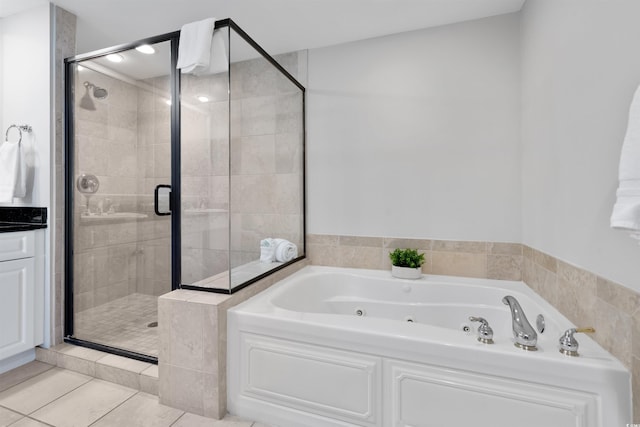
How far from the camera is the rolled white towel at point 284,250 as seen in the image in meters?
2.28

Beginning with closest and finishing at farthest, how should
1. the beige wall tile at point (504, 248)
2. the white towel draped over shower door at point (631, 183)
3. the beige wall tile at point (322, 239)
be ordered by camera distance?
the white towel draped over shower door at point (631, 183), the beige wall tile at point (504, 248), the beige wall tile at point (322, 239)

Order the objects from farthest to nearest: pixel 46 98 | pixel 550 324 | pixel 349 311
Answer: pixel 349 311 → pixel 46 98 → pixel 550 324

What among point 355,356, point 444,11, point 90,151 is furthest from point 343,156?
point 90,151

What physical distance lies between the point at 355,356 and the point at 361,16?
7.42 ft

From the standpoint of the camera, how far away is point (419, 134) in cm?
231

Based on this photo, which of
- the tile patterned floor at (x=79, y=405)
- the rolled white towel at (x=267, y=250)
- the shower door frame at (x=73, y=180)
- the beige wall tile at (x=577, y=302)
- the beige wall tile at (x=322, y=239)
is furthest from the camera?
the beige wall tile at (x=322, y=239)

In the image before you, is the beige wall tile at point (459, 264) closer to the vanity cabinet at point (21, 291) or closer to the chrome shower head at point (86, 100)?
the vanity cabinet at point (21, 291)

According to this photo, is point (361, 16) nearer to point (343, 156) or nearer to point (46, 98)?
point (343, 156)

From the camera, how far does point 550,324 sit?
147 cm

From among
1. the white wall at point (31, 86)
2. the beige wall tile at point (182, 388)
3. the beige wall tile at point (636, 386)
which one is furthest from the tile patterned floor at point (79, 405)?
the beige wall tile at point (636, 386)

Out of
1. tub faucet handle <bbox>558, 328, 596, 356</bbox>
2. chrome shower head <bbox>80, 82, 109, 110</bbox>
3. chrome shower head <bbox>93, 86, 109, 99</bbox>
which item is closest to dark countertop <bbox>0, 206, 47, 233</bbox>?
chrome shower head <bbox>80, 82, 109, 110</bbox>

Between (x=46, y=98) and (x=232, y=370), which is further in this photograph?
(x=46, y=98)

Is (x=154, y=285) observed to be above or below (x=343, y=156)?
below

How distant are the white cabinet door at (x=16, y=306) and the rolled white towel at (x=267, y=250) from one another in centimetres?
154
